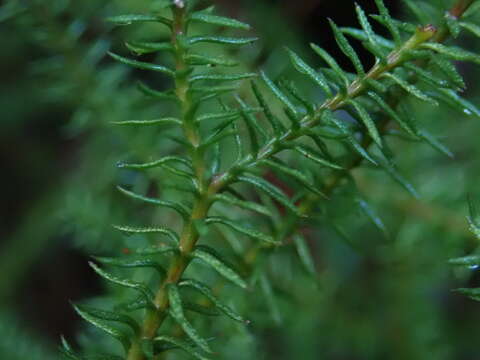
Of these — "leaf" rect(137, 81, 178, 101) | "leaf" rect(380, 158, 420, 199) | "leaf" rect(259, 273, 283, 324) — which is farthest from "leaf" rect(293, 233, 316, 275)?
"leaf" rect(137, 81, 178, 101)

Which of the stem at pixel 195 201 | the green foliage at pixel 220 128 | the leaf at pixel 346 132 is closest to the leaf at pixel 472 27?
the green foliage at pixel 220 128

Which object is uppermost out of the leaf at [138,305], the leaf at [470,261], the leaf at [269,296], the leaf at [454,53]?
the leaf at [454,53]

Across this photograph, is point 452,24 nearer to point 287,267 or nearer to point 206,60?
point 206,60

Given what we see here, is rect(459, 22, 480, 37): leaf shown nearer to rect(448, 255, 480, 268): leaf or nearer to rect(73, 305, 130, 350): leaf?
rect(448, 255, 480, 268): leaf

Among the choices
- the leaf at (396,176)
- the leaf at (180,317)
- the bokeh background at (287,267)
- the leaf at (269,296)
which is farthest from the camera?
the bokeh background at (287,267)

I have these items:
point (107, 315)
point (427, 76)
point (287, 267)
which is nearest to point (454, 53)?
point (427, 76)

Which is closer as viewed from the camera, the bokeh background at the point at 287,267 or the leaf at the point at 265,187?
the leaf at the point at 265,187

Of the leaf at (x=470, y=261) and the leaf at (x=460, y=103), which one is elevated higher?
the leaf at (x=460, y=103)

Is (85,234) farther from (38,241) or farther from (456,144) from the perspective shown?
(456,144)

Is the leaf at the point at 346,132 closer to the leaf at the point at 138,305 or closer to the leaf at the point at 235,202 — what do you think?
the leaf at the point at 235,202
